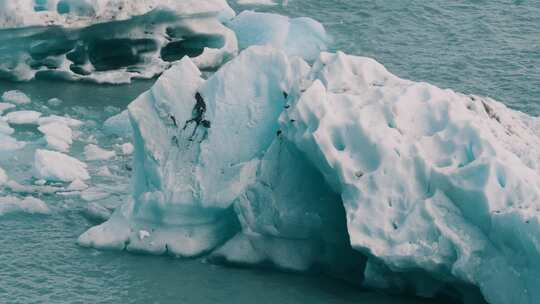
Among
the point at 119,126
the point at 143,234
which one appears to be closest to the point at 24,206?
the point at 143,234

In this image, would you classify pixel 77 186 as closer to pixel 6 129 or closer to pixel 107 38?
pixel 6 129

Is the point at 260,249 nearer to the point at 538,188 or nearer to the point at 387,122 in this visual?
the point at 387,122

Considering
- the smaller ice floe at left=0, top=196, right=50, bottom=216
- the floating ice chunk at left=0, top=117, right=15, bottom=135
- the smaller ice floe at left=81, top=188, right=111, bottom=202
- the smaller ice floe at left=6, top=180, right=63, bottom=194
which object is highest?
the smaller ice floe at left=0, top=196, right=50, bottom=216

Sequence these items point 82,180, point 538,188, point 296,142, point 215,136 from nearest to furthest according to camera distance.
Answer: point 538,188 < point 296,142 < point 215,136 < point 82,180

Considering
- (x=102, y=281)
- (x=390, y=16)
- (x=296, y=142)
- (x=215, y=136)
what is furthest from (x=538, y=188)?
(x=390, y=16)

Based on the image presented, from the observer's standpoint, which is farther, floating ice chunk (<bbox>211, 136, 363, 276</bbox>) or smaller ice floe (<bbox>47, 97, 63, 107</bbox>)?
smaller ice floe (<bbox>47, 97, 63, 107</bbox>)

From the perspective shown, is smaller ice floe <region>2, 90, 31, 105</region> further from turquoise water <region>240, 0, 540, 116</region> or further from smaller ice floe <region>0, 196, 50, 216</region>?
turquoise water <region>240, 0, 540, 116</region>

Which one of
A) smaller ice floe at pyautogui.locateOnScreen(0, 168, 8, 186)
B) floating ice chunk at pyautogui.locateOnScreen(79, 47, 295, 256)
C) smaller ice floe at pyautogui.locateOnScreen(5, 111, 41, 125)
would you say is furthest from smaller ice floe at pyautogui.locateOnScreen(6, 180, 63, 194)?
smaller ice floe at pyautogui.locateOnScreen(5, 111, 41, 125)
